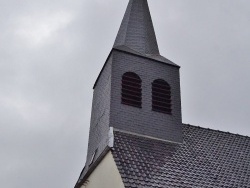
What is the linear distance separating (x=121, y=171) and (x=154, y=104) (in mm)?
3910

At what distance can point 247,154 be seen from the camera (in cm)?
1484

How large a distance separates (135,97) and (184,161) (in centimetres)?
283

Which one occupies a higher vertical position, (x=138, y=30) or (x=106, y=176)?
(x=138, y=30)

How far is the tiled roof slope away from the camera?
1162cm

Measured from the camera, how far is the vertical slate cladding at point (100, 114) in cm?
1401

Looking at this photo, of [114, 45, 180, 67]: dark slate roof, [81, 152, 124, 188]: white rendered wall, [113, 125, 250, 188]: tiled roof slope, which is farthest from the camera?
[114, 45, 180, 67]: dark slate roof

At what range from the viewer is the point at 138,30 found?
55.3ft

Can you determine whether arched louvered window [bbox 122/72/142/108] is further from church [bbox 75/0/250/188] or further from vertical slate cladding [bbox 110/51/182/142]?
vertical slate cladding [bbox 110/51/182/142]

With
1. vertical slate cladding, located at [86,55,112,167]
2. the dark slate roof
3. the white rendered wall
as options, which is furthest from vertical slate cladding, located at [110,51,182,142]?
the white rendered wall

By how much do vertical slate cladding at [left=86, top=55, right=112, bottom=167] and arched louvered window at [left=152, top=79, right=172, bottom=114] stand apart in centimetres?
162

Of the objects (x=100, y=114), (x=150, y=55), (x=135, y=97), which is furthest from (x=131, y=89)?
(x=150, y=55)

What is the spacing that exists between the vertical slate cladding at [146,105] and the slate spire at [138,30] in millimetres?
941

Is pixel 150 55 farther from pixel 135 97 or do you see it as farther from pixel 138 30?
pixel 135 97

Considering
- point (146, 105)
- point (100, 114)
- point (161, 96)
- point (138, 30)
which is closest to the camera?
point (146, 105)
